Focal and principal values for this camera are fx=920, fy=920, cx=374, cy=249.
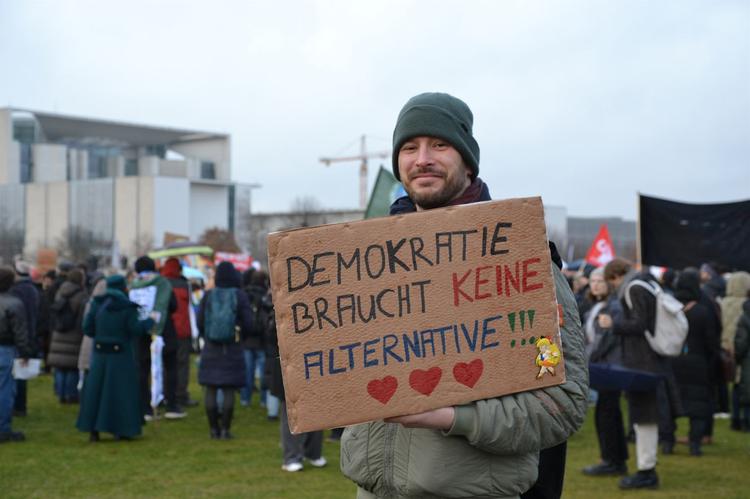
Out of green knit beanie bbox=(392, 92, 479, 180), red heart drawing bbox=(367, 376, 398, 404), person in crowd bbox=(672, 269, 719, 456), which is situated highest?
green knit beanie bbox=(392, 92, 479, 180)

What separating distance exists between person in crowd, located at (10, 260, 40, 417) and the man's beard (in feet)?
30.7

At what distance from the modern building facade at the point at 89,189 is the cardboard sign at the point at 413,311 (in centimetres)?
8359

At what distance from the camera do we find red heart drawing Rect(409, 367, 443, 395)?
2.47 meters

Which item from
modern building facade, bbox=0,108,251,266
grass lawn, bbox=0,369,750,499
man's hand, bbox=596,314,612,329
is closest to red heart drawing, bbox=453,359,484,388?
grass lawn, bbox=0,369,750,499

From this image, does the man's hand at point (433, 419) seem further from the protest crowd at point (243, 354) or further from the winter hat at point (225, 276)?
the winter hat at point (225, 276)

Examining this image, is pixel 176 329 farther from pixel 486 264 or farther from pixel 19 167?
pixel 19 167

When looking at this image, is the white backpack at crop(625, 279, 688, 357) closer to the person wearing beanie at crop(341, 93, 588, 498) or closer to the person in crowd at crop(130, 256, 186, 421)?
the person in crowd at crop(130, 256, 186, 421)

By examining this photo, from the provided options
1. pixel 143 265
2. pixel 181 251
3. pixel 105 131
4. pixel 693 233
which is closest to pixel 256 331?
pixel 143 265

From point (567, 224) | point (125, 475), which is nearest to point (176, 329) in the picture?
point (125, 475)

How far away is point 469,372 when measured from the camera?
2506 mm

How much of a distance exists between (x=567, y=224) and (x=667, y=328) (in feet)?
315

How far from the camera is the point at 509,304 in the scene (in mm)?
2547

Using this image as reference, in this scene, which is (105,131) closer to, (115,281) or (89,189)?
(89,189)

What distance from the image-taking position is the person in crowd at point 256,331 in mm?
12961
